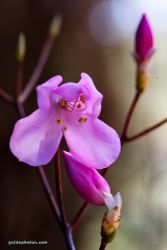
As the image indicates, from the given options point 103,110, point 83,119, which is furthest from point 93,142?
point 103,110

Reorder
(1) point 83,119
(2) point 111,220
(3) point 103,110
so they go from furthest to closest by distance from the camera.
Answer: (3) point 103,110
(1) point 83,119
(2) point 111,220

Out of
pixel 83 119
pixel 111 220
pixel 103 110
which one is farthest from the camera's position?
pixel 103 110

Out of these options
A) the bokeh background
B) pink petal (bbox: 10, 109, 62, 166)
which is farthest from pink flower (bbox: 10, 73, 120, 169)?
the bokeh background

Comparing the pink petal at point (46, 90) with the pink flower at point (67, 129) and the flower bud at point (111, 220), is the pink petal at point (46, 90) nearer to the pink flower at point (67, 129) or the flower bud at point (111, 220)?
the pink flower at point (67, 129)

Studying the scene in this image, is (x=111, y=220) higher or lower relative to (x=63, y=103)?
lower

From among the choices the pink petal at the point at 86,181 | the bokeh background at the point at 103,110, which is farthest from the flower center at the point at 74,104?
the bokeh background at the point at 103,110

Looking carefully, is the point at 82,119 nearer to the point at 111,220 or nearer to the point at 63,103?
the point at 63,103
